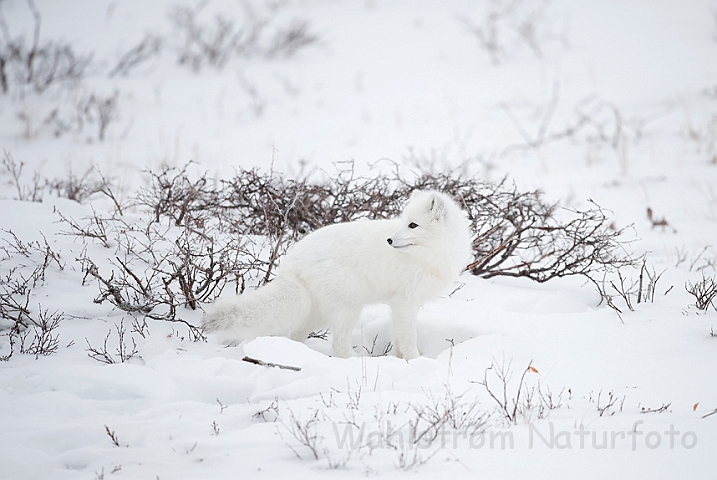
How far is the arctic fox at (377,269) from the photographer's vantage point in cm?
412

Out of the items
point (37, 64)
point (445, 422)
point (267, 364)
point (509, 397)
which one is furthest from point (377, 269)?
point (37, 64)

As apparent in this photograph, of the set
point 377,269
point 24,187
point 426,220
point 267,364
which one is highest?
point 24,187

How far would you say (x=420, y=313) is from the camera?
4.94m

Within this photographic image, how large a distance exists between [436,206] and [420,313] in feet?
3.87

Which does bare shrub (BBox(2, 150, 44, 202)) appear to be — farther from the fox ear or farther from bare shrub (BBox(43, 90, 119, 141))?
the fox ear

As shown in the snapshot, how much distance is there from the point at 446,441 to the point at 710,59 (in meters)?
15.2

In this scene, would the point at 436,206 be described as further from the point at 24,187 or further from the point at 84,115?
the point at 84,115

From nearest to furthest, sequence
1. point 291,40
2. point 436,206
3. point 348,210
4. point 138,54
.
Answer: point 436,206 → point 348,210 → point 138,54 → point 291,40

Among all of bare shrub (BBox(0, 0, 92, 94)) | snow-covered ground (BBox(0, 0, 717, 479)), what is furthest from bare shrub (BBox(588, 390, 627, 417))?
bare shrub (BBox(0, 0, 92, 94))

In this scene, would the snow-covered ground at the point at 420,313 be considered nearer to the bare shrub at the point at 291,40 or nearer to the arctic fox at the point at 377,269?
the arctic fox at the point at 377,269

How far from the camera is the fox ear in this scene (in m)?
4.17

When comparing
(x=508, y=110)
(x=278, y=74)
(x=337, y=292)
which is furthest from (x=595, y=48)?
(x=337, y=292)

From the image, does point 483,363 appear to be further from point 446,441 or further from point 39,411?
point 39,411

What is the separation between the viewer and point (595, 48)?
15438 millimetres
